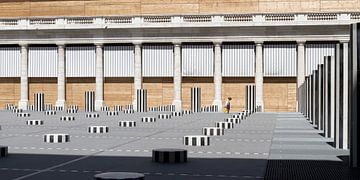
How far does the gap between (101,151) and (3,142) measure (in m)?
4.96

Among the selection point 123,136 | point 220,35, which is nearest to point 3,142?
point 123,136

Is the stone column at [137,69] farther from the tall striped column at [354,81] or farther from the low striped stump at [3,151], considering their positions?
the tall striped column at [354,81]

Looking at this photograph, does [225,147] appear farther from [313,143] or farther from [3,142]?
[3,142]

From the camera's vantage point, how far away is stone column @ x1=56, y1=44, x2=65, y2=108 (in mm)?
73125

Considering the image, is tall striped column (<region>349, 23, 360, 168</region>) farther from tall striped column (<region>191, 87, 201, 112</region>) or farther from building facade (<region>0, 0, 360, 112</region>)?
building facade (<region>0, 0, 360, 112</region>)

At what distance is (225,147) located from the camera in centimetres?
2014

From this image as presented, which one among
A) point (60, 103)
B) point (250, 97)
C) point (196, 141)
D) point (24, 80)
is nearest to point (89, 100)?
point (60, 103)

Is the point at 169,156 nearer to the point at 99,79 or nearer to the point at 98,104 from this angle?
the point at 98,104

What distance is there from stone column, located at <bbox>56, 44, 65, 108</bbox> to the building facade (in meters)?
0.11

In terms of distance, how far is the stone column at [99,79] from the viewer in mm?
72375

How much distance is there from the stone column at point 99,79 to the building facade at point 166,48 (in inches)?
4.2

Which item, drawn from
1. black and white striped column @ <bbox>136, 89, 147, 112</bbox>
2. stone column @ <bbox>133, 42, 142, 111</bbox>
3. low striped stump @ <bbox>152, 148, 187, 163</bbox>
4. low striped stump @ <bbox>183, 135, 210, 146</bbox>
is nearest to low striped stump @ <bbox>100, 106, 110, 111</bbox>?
stone column @ <bbox>133, 42, 142, 111</bbox>

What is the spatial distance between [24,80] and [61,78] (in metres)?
4.32

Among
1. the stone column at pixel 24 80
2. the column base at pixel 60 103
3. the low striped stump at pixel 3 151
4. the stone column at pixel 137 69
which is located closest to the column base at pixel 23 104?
the stone column at pixel 24 80
